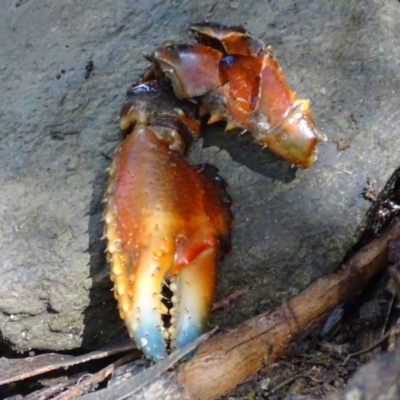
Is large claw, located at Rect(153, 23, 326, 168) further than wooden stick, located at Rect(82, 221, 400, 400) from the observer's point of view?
No

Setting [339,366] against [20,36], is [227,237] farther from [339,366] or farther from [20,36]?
[20,36]

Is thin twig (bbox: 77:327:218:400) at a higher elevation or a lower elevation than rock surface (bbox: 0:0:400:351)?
lower

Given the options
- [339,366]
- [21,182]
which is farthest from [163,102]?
[339,366]

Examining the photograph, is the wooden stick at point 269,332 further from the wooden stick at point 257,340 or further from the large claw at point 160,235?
the large claw at point 160,235

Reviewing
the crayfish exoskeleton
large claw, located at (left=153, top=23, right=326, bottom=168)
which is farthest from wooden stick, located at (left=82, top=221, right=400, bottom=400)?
large claw, located at (left=153, top=23, right=326, bottom=168)

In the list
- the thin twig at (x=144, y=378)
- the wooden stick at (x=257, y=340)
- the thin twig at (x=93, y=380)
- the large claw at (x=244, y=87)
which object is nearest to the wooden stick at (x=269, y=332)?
the wooden stick at (x=257, y=340)

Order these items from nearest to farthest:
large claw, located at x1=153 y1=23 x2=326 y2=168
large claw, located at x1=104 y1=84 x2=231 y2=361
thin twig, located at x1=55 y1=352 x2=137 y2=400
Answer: large claw, located at x1=104 y1=84 x2=231 y2=361 < large claw, located at x1=153 y1=23 x2=326 y2=168 < thin twig, located at x1=55 y1=352 x2=137 y2=400

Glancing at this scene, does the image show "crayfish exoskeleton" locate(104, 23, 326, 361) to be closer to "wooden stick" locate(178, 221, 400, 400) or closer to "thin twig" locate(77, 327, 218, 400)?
"thin twig" locate(77, 327, 218, 400)

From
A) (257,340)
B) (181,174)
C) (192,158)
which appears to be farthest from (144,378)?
(192,158)
